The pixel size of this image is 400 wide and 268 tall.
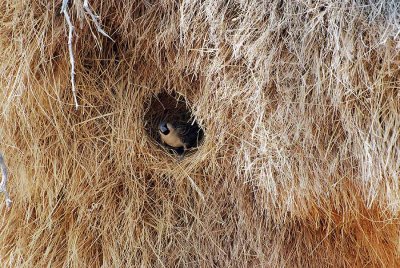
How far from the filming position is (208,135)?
112 cm

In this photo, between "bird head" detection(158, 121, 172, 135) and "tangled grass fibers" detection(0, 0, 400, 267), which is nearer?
"tangled grass fibers" detection(0, 0, 400, 267)

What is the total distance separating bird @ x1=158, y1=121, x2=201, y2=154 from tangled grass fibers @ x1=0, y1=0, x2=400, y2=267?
1.6 inches

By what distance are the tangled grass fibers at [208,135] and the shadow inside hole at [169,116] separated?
0.06 ft

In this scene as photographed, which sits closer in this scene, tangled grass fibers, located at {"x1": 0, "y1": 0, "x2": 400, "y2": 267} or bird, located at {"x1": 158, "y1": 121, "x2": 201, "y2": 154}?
tangled grass fibers, located at {"x1": 0, "y1": 0, "x2": 400, "y2": 267}

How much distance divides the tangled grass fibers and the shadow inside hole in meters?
0.02

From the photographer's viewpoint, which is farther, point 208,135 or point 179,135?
point 179,135

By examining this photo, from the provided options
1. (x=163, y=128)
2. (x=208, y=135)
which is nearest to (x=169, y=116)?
(x=163, y=128)

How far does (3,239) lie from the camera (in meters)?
1.19

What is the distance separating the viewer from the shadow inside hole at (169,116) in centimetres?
126

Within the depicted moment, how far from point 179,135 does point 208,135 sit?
0.46 feet

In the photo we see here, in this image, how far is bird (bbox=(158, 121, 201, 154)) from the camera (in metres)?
1.25

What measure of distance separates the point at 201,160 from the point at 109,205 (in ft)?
0.68

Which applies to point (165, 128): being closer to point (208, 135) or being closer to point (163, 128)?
point (163, 128)

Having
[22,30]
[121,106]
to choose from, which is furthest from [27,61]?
[121,106]
